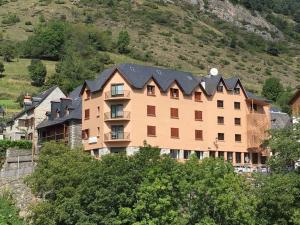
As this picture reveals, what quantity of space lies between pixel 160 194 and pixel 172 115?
1019 inches

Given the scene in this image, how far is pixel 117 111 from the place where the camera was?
85938mm

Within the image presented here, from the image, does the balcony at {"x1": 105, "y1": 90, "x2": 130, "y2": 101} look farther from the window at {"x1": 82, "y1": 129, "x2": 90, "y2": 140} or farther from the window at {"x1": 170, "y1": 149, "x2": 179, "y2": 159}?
the window at {"x1": 170, "y1": 149, "x2": 179, "y2": 159}

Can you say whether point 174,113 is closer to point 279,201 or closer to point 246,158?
point 246,158

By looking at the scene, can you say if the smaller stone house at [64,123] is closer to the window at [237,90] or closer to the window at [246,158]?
the window at [237,90]

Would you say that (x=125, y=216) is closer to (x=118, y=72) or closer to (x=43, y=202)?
(x=43, y=202)

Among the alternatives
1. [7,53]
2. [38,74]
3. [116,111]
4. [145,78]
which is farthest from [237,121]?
[7,53]

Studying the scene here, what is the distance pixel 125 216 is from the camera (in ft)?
206

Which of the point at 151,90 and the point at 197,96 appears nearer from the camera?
the point at 151,90

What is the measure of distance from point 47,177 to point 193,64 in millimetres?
125430

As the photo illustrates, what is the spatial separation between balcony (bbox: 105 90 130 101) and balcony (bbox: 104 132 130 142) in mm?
4633

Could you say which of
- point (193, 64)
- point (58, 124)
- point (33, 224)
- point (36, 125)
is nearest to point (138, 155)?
point (33, 224)

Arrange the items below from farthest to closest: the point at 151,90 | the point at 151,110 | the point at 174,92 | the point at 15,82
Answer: the point at 15,82
the point at 174,92
the point at 151,90
the point at 151,110

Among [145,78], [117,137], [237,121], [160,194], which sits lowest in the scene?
[160,194]

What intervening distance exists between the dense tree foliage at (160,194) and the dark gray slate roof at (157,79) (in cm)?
1730
